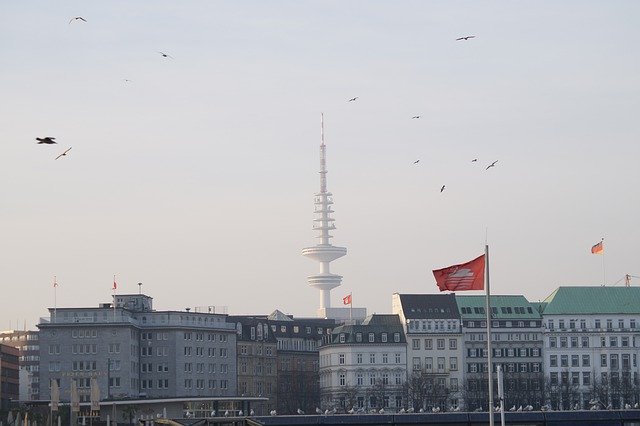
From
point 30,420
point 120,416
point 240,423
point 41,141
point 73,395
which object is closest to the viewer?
point 41,141

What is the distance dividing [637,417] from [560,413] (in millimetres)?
6137

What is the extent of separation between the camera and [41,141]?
221ft

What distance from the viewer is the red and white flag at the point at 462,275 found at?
86.4m

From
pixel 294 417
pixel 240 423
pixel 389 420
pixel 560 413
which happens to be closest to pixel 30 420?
pixel 294 417

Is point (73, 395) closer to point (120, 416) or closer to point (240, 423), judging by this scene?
point (240, 423)

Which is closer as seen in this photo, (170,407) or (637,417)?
(637,417)

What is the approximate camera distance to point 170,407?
17962cm

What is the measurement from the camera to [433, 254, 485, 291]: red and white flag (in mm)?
86375

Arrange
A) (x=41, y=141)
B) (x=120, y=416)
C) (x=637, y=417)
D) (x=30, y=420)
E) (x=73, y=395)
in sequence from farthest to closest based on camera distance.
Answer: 1. (x=120, y=416)
2. (x=30, y=420)
3. (x=637, y=417)
4. (x=73, y=395)
5. (x=41, y=141)

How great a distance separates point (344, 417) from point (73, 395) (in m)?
36.3

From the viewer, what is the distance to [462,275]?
86875 mm

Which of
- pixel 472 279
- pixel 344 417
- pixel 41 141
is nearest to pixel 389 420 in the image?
pixel 344 417

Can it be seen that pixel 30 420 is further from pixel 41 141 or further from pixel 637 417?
pixel 41 141

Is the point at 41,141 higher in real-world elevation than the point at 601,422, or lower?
higher
